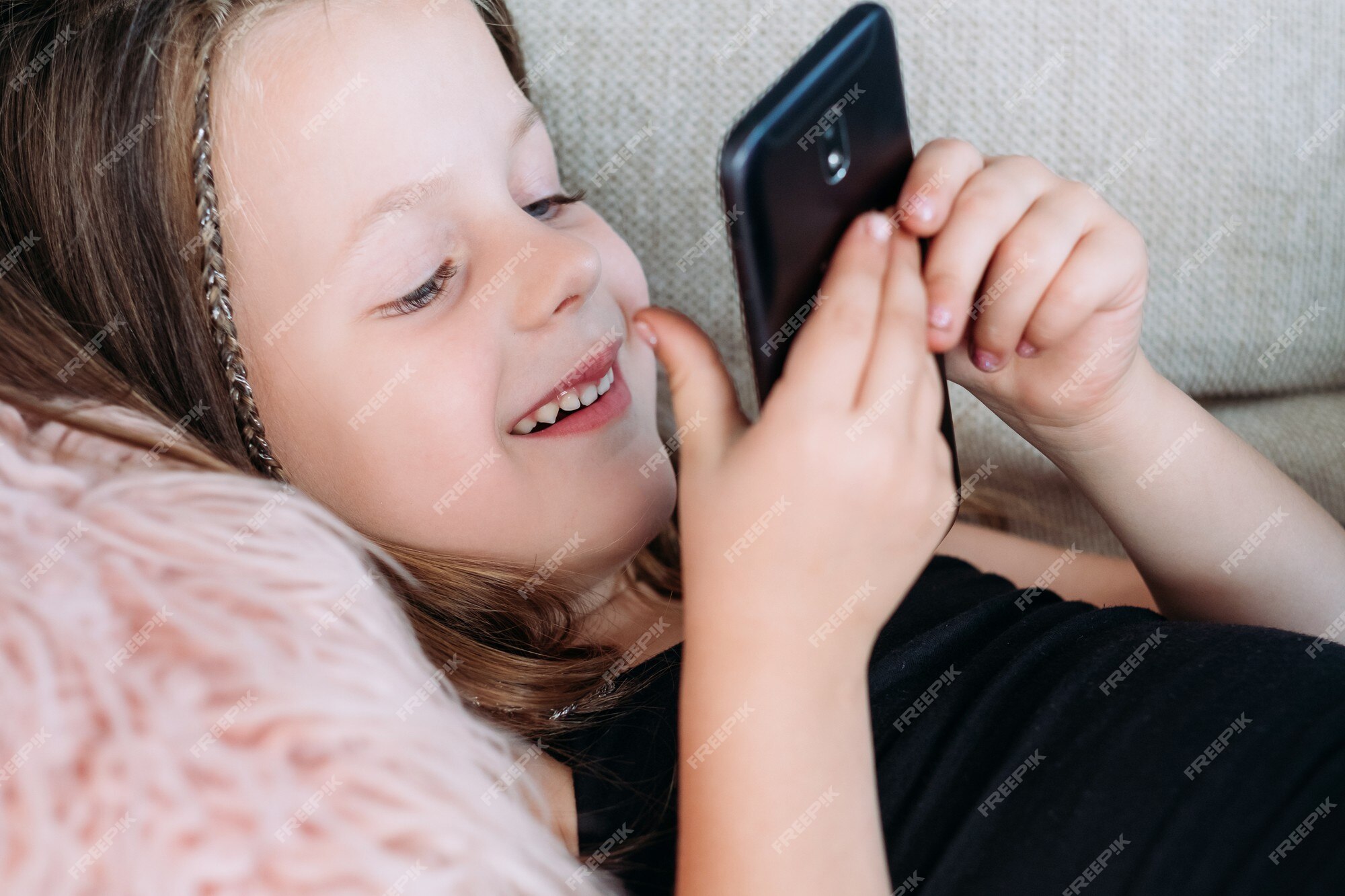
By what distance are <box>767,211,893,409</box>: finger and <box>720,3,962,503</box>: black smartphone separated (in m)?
0.01

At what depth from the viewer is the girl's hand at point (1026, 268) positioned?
24.0 inches

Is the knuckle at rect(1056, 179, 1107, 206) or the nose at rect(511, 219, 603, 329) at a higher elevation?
the knuckle at rect(1056, 179, 1107, 206)

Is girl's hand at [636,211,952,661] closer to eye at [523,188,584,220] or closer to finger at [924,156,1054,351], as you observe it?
finger at [924,156,1054,351]

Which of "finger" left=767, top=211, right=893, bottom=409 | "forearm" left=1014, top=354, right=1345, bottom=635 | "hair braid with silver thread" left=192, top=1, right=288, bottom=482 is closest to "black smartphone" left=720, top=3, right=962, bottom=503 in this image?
"finger" left=767, top=211, right=893, bottom=409

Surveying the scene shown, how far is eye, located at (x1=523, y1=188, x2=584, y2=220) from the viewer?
0.81 metres

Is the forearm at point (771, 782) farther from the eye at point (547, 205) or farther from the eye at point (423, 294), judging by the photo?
the eye at point (547, 205)

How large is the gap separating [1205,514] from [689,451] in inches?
17.7

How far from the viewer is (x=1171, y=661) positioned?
66 cm

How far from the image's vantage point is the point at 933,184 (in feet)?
2.06

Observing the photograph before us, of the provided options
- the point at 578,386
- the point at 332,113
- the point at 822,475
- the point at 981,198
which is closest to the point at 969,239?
the point at 981,198

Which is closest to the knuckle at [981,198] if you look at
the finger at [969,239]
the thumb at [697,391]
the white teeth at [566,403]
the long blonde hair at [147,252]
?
the finger at [969,239]

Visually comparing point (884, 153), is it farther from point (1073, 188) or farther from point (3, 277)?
point (3, 277)

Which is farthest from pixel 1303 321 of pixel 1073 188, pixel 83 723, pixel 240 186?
pixel 83 723

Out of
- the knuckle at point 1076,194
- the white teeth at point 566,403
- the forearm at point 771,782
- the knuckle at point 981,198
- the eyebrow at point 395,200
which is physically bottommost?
the forearm at point 771,782
